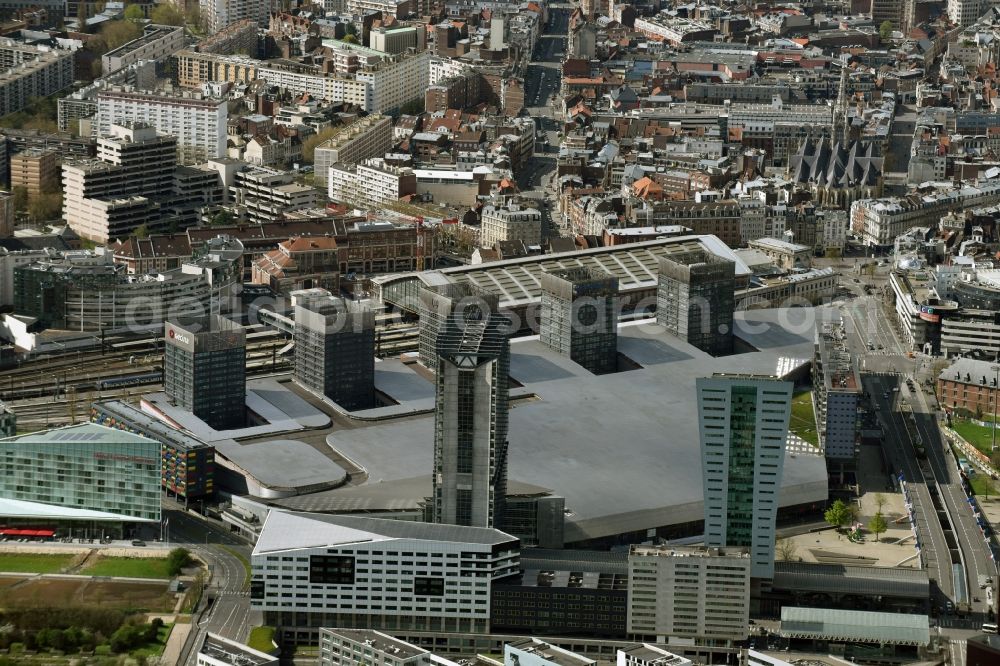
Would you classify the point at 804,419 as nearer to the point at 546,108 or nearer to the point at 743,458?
the point at 743,458

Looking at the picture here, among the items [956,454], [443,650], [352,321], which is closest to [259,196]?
[352,321]

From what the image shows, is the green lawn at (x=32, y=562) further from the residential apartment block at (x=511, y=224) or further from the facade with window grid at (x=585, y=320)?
the residential apartment block at (x=511, y=224)

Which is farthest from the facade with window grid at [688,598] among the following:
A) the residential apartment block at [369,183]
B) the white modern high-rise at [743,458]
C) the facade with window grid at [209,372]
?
the residential apartment block at [369,183]

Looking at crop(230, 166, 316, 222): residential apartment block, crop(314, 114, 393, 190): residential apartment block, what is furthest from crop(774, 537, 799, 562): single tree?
crop(314, 114, 393, 190): residential apartment block

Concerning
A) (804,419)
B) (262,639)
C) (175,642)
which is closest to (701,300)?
(804,419)

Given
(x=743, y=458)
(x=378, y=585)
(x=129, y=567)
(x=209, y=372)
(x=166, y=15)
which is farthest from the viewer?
(x=166, y=15)

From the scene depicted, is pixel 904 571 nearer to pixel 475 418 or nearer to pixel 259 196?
pixel 475 418

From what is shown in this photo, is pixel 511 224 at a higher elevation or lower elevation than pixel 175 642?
higher
